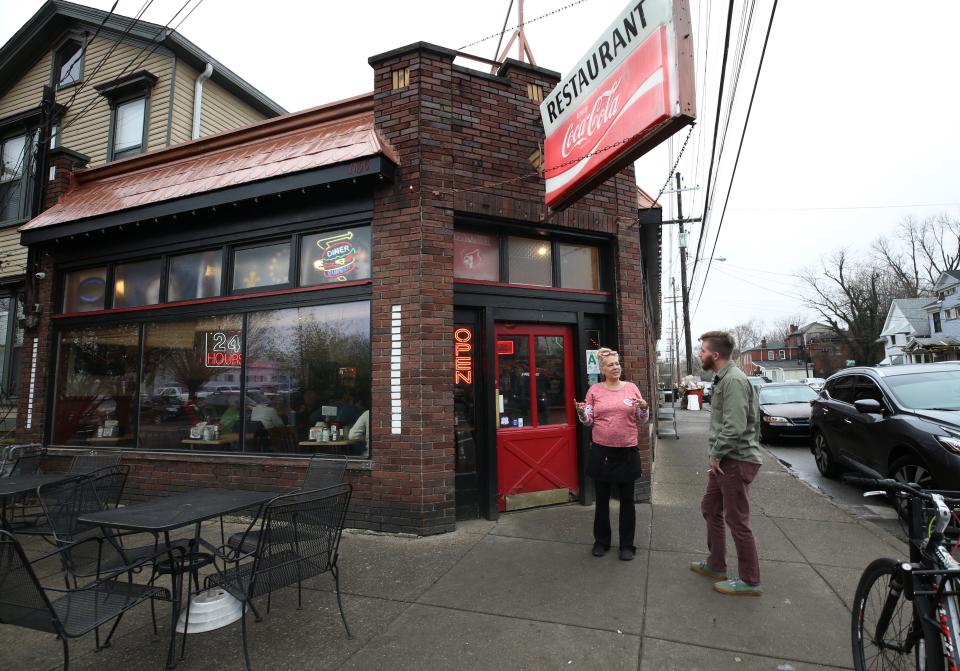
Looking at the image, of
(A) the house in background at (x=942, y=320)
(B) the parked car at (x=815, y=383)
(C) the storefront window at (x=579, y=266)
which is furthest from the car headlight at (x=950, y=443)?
(A) the house in background at (x=942, y=320)

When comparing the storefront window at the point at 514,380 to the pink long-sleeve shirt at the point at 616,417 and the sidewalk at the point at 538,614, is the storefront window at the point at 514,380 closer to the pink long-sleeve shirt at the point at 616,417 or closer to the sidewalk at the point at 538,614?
the sidewalk at the point at 538,614

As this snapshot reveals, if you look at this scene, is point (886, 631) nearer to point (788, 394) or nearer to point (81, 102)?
point (788, 394)

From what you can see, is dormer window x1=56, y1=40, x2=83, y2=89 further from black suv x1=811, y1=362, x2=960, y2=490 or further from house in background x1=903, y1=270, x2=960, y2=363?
house in background x1=903, y1=270, x2=960, y2=363

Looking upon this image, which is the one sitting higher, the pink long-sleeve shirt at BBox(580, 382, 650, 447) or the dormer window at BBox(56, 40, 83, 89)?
the dormer window at BBox(56, 40, 83, 89)

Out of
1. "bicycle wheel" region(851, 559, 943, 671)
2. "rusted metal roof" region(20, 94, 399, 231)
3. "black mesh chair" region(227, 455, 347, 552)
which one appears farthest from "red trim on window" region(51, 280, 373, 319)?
"bicycle wheel" region(851, 559, 943, 671)

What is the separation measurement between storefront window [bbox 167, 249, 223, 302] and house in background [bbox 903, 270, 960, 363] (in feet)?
143

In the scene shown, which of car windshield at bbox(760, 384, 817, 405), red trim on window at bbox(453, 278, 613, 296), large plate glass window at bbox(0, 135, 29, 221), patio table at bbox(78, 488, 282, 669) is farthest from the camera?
car windshield at bbox(760, 384, 817, 405)

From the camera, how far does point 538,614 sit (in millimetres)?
3402

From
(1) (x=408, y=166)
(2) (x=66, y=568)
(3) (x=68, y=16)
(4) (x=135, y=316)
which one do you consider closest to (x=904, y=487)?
(2) (x=66, y=568)

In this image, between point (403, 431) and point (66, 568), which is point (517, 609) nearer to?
point (403, 431)

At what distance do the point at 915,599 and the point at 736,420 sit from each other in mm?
1585

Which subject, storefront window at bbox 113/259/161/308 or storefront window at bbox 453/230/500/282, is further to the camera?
storefront window at bbox 113/259/161/308

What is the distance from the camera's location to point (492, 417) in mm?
5621

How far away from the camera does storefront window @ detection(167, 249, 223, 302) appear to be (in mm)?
6445
